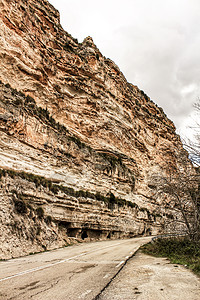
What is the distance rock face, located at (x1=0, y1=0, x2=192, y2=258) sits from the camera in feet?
52.9

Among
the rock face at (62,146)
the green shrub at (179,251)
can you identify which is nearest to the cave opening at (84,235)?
the rock face at (62,146)

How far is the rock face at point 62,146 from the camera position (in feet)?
52.9

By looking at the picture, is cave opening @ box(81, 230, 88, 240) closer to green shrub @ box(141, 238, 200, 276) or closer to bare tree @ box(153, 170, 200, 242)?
green shrub @ box(141, 238, 200, 276)

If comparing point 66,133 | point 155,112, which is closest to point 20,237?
point 66,133

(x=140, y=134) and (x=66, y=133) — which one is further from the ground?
(x=140, y=134)

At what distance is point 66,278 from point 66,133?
24531 mm

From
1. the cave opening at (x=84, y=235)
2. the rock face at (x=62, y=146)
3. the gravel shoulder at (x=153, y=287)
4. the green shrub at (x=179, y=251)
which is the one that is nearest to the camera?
the gravel shoulder at (x=153, y=287)

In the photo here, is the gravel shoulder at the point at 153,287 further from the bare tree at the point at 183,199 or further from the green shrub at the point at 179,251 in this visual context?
the bare tree at the point at 183,199

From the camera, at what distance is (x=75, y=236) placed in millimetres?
22672

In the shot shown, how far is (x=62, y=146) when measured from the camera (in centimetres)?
2680

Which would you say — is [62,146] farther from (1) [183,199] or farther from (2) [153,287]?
(2) [153,287]

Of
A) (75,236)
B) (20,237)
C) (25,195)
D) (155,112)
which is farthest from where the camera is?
(155,112)

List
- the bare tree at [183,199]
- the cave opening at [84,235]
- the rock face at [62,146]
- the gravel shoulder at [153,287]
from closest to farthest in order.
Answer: the gravel shoulder at [153,287]
the bare tree at [183,199]
the rock face at [62,146]
the cave opening at [84,235]

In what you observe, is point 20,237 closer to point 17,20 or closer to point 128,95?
point 17,20
